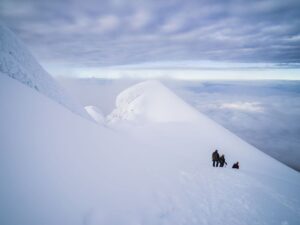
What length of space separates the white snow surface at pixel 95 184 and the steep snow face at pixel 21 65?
16.8 feet

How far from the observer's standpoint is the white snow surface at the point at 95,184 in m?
5.80

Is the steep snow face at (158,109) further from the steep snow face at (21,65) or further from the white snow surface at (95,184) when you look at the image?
the white snow surface at (95,184)

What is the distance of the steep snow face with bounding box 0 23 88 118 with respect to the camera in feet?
49.2

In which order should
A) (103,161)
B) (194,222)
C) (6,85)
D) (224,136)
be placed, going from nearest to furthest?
1. (194,222)
2. (103,161)
3. (6,85)
4. (224,136)

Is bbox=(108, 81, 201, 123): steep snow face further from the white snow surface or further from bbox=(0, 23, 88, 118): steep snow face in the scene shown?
the white snow surface

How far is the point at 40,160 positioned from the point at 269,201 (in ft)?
33.4

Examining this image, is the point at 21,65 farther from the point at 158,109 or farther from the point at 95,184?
the point at 158,109

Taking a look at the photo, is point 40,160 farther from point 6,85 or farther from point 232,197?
point 232,197

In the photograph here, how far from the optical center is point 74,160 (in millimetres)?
8023

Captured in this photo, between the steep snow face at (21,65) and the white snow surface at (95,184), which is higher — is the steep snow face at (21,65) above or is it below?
above

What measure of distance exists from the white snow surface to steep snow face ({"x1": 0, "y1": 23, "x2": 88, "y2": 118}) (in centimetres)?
513

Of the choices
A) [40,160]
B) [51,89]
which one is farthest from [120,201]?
[51,89]

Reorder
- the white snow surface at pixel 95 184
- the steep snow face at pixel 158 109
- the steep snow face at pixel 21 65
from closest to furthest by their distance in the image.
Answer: the white snow surface at pixel 95 184 < the steep snow face at pixel 21 65 < the steep snow face at pixel 158 109

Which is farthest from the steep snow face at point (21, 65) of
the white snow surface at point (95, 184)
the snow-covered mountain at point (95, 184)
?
the white snow surface at point (95, 184)
